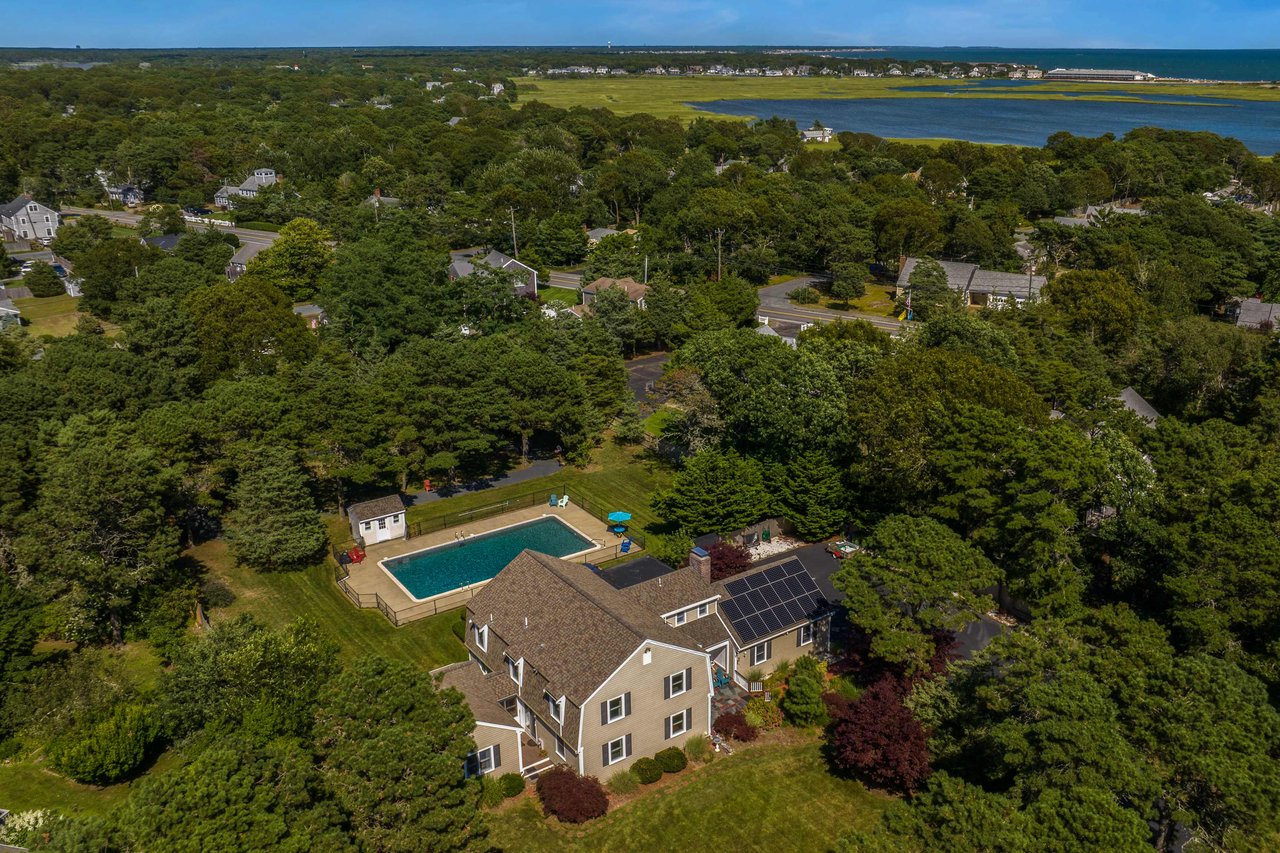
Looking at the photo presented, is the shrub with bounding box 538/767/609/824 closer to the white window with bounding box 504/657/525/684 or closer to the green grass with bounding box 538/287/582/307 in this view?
the white window with bounding box 504/657/525/684

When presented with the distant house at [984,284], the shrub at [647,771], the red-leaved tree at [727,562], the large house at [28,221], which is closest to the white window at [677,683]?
the shrub at [647,771]

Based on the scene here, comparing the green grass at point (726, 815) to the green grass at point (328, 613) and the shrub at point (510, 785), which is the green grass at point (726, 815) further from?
the green grass at point (328, 613)

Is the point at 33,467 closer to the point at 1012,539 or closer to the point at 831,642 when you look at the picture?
the point at 831,642

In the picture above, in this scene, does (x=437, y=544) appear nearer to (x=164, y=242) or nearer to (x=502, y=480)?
(x=502, y=480)

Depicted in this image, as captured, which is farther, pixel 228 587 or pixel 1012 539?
pixel 228 587

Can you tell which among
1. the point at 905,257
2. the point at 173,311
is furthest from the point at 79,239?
the point at 905,257
